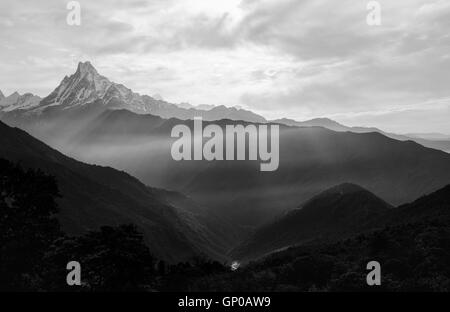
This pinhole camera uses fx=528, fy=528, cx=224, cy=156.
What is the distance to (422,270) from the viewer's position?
240 ft

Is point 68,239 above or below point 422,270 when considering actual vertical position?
above

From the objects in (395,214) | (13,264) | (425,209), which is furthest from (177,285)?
(395,214)
